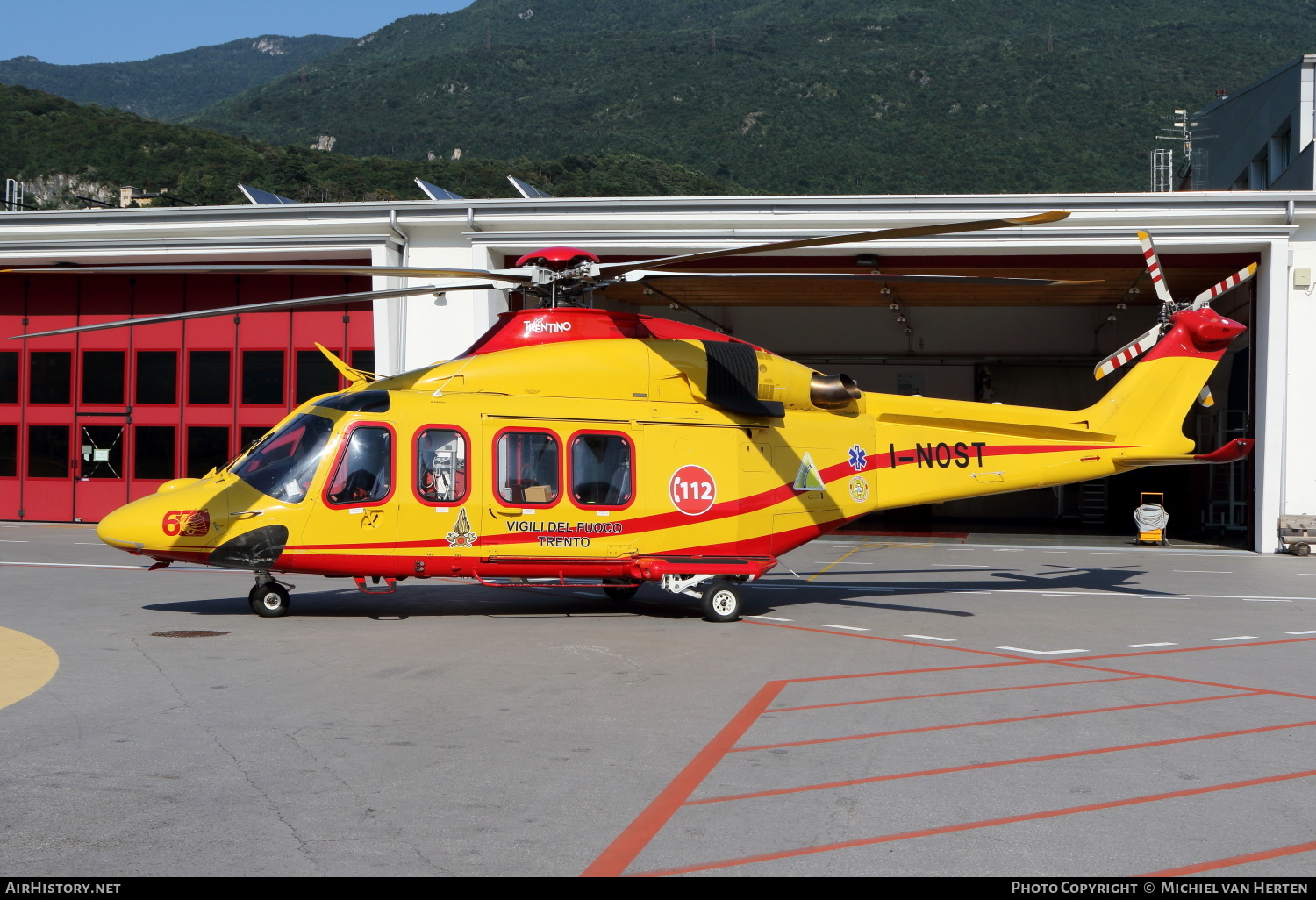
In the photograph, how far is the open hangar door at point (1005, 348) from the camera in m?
25.8

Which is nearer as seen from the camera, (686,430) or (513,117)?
(686,430)

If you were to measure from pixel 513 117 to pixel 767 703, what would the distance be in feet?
367

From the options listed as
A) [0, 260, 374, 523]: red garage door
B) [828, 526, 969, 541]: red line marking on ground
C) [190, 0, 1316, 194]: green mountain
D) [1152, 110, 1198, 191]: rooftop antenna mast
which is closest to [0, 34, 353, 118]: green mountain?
[190, 0, 1316, 194]: green mountain

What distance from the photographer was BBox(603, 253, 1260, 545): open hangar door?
2584cm

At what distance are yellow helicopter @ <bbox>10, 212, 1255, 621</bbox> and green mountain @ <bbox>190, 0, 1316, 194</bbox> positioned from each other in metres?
70.6

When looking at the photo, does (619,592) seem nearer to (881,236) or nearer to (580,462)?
(580,462)

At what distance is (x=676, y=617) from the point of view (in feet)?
39.4

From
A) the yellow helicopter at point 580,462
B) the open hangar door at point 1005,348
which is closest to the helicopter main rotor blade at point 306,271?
the yellow helicopter at point 580,462

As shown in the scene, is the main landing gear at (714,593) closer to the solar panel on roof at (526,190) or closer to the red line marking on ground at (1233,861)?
the red line marking on ground at (1233,861)

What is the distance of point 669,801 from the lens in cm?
530

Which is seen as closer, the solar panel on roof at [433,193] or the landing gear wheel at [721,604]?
the landing gear wheel at [721,604]

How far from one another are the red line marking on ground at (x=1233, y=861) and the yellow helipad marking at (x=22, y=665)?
6849mm
